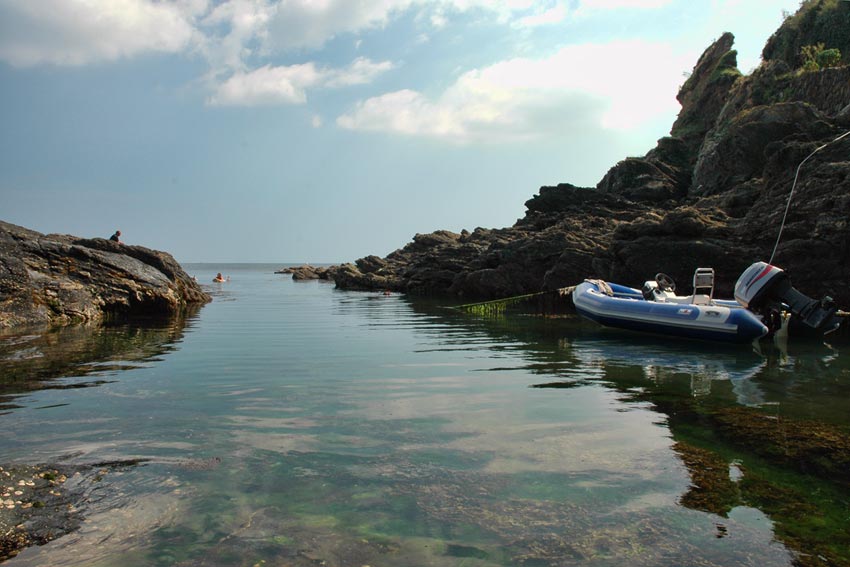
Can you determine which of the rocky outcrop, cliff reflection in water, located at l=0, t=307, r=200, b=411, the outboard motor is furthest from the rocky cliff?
cliff reflection in water, located at l=0, t=307, r=200, b=411

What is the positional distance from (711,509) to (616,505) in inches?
27.5

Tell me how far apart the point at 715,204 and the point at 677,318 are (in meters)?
14.5

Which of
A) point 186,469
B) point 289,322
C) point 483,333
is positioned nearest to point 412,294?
point 289,322

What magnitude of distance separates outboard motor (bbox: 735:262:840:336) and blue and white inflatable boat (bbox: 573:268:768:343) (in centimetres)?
36

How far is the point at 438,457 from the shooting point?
550 cm

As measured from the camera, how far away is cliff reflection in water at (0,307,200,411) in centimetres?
889

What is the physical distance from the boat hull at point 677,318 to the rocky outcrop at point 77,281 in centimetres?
1549

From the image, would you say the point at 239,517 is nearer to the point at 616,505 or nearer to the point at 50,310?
the point at 616,505

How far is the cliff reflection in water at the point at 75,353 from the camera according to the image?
29.2 ft

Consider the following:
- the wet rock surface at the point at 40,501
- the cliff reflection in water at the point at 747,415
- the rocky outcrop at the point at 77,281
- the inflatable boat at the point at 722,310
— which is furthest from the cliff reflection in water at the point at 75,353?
the inflatable boat at the point at 722,310

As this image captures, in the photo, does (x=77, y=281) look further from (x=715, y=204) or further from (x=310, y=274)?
(x=310, y=274)

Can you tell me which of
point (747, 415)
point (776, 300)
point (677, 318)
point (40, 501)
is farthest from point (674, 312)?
point (40, 501)

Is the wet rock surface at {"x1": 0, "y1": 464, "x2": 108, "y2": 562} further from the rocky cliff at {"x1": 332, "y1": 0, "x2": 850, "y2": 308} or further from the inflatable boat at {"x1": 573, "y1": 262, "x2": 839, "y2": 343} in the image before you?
the rocky cliff at {"x1": 332, "y1": 0, "x2": 850, "y2": 308}

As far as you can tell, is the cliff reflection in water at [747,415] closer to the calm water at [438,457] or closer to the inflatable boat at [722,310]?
the calm water at [438,457]
